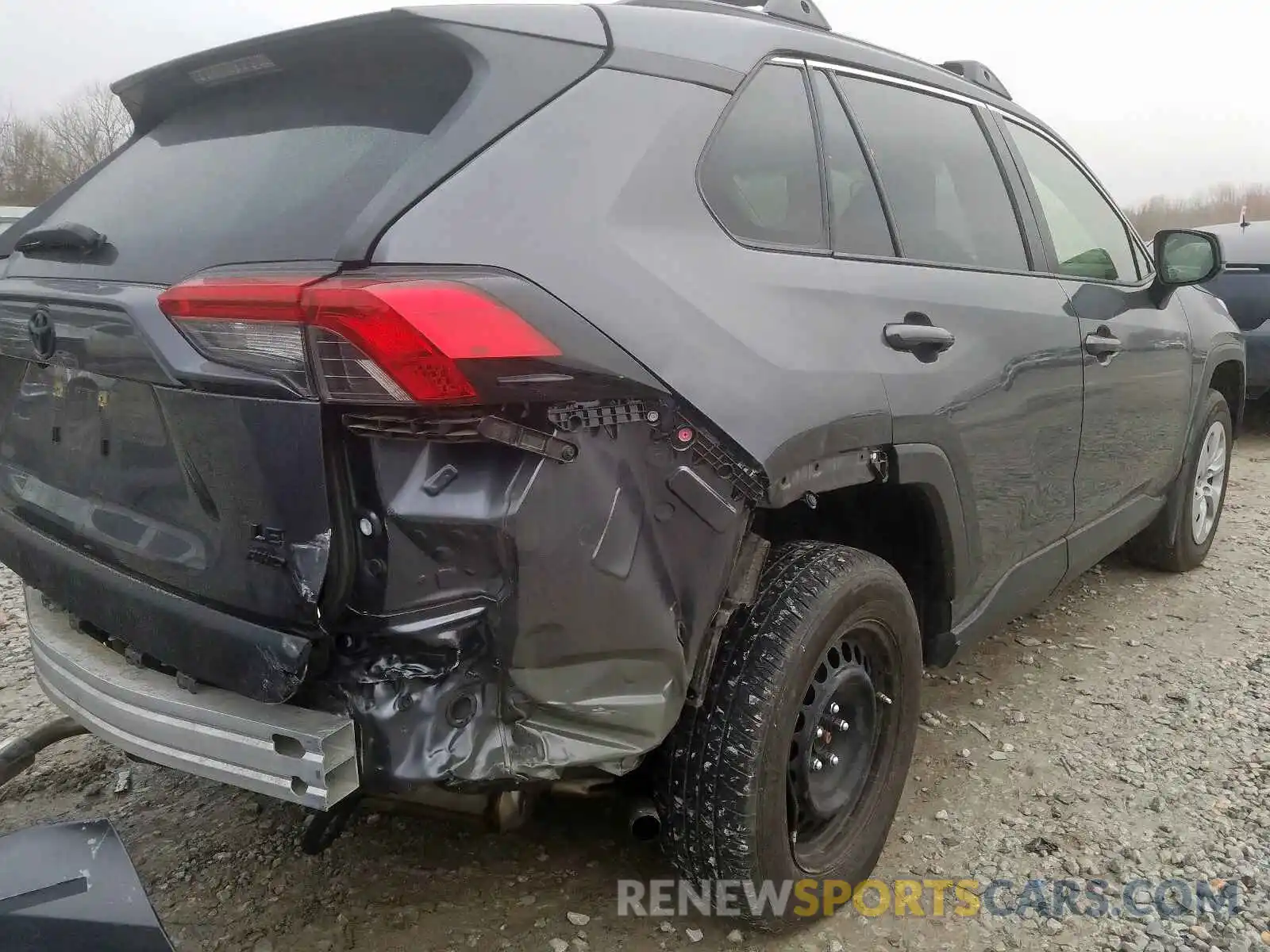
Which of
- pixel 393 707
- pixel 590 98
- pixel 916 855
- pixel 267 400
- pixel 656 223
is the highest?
pixel 590 98

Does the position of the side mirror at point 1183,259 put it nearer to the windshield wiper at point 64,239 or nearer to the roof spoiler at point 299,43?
the roof spoiler at point 299,43

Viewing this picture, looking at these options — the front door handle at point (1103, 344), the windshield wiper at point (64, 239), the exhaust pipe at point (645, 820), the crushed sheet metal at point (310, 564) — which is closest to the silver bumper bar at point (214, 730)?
the crushed sheet metal at point (310, 564)

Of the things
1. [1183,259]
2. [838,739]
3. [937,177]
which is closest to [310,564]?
[838,739]

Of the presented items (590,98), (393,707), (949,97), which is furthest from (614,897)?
(949,97)

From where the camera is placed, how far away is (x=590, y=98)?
1702 mm

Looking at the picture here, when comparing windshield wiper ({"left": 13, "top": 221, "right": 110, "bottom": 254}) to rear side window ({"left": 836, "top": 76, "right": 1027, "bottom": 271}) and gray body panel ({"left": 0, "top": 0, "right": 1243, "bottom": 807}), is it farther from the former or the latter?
rear side window ({"left": 836, "top": 76, "right": 1027, "bottom": 271})

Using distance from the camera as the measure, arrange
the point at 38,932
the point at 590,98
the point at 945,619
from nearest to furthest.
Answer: the point at 38,932, the point at 590,98, the point at 945,619

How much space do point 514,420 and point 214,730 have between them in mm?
713

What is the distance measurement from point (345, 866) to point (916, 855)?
55.9 inches

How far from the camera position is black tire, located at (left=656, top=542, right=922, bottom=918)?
187cm

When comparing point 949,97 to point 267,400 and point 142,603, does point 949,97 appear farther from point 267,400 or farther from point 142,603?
point 142,603

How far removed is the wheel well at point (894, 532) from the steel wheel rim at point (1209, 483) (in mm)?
2427

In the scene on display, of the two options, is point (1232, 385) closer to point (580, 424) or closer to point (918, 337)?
point (918, 337)

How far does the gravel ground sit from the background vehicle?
4.54m
